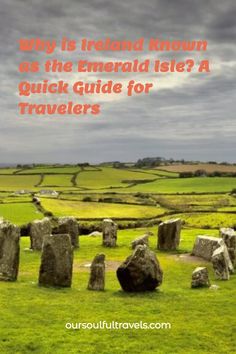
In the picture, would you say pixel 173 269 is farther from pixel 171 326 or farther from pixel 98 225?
pixel 98 225

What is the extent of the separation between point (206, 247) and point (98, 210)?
1842 inches

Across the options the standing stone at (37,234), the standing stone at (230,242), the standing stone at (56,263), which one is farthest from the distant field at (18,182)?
the standing stone at (56,263)

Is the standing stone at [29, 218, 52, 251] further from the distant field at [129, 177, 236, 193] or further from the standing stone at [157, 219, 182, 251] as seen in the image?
the distant field at [129, 177, 236, 193]

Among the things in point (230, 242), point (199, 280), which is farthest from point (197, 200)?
point (199, 280)

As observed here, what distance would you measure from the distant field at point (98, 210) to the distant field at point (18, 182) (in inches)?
1925

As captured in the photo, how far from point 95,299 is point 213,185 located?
115 m

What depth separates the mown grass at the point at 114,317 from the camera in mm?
17969

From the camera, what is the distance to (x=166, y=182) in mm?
143875

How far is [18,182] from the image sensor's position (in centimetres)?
15338

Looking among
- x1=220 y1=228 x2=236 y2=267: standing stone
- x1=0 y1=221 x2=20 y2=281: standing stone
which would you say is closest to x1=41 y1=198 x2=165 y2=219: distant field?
x1=220 y1=228 x2=236 y2=267: standing stone

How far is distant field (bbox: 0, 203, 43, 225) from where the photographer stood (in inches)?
2736

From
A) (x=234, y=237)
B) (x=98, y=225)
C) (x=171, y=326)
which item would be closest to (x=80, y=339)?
(x=171, y=326)

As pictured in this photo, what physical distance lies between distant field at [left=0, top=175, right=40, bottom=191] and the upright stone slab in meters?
103

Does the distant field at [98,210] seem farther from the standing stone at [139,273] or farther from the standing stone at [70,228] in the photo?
the standing stone at [139,273]
